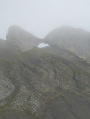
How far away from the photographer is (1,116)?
54.1 metres

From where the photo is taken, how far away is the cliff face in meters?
60.5

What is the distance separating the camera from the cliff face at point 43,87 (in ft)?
198

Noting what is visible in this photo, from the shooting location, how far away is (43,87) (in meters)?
74.2

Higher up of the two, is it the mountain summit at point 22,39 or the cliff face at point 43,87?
the mountain summit at point 22,39

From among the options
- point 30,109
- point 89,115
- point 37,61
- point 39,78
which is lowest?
point 30,109

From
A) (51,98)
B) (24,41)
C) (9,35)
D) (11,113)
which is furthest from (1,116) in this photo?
(9,35)

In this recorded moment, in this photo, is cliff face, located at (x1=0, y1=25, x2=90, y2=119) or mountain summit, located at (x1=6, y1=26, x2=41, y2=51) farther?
mountain summit, located at (x1=6, y1=26, x2=41, y2=51)

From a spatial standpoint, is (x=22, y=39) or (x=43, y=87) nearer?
(x=43, y=87)

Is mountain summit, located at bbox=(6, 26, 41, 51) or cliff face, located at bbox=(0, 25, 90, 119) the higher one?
mountain summit, located at bbox=(6, 26, 41, 51)

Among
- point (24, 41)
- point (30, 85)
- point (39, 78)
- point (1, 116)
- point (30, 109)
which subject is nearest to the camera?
point (1, 116)

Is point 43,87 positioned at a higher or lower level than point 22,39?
lower

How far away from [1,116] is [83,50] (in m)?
142

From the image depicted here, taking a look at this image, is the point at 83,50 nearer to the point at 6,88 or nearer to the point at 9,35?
the point at 9,35

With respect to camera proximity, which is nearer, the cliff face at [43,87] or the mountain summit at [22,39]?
the cliff face at [43,87]
